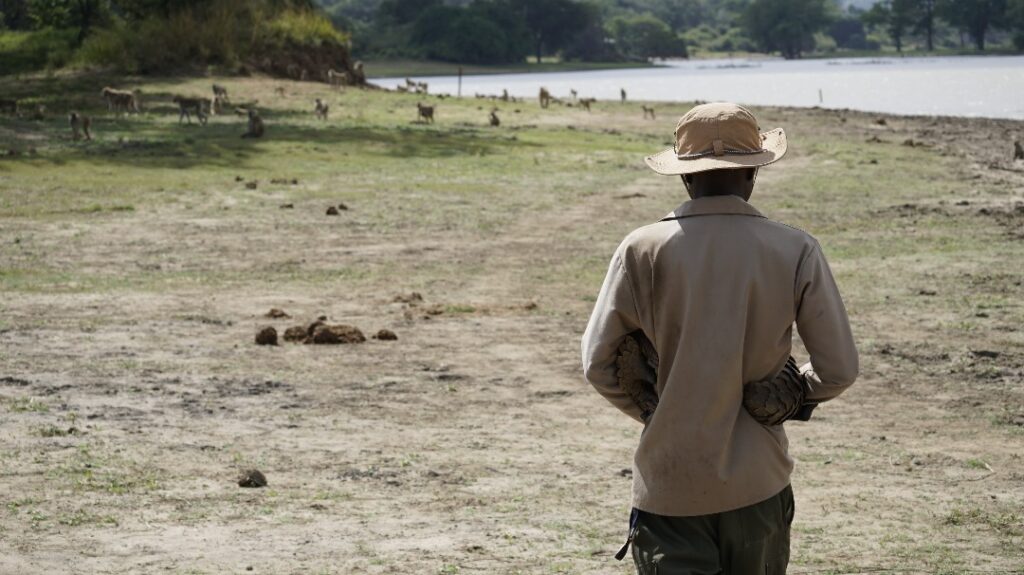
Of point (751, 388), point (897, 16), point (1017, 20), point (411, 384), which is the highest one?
point (897, 16)

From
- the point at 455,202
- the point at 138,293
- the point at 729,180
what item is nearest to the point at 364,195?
the point at 455,202

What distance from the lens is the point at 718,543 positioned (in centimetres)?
356

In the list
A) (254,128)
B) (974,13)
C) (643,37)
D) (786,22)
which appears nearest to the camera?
(254,128)

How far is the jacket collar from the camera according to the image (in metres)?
3.54

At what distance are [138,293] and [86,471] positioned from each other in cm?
664

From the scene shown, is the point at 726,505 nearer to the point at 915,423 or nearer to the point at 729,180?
the point at 729,180

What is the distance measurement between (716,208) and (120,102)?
1301 inches

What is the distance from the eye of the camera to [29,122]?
31.7 meters

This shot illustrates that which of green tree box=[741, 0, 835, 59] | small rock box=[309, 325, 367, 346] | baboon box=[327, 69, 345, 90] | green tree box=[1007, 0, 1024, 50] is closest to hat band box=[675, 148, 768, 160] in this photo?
small rock box=[309, 325, 367, 346]

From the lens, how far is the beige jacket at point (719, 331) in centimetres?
349

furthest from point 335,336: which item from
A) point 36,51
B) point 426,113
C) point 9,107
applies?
point 36,51

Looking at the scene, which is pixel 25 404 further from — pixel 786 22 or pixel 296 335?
pixel 786 22

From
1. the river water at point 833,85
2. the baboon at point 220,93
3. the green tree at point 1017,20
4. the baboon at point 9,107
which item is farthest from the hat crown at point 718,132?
the green tree at point 1017,20

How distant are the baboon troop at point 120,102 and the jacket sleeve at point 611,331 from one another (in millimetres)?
32456
